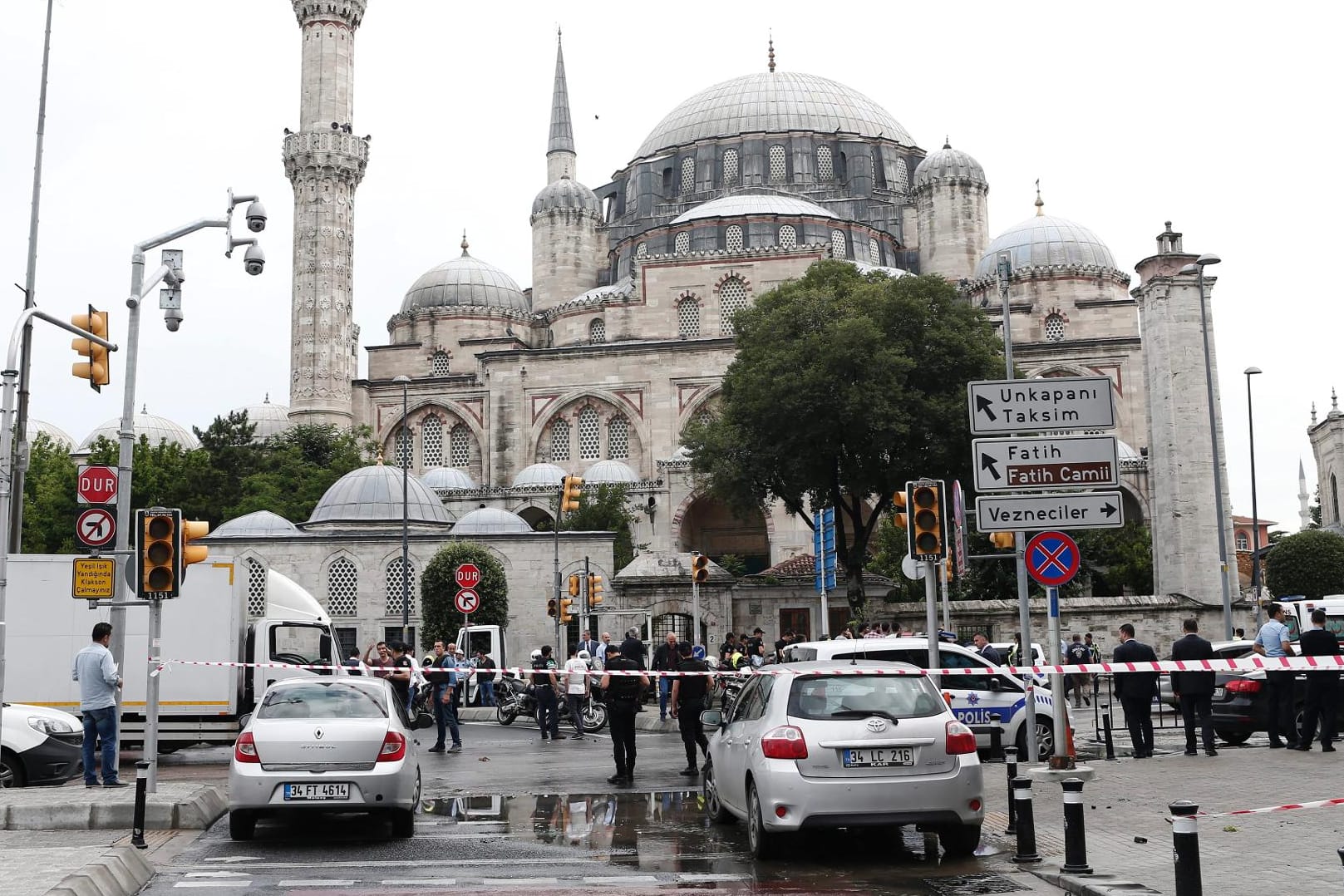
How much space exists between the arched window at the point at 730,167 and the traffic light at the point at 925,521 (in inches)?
2380

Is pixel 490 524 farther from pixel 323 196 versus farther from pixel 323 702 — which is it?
pixel 323 702

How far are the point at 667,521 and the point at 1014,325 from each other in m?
18.7

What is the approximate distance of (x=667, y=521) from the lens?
53.0m

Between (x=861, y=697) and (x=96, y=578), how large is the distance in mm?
9564

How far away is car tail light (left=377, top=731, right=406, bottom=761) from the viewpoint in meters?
10.1

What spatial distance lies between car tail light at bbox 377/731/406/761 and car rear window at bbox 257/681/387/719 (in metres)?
0.33

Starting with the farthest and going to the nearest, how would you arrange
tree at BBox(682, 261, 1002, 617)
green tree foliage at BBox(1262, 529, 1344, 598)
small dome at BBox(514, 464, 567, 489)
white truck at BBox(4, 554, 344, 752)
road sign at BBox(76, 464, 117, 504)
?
small dome at BBox(514, 464, 567, 489), green tree foliage at BBox(1262, 529, 1344, 598), tree at BBox(682, 261, 1002, 617), road sign at BBox(76, 464, 117, 504), white truck at BBox(4, 554, 344, 752)

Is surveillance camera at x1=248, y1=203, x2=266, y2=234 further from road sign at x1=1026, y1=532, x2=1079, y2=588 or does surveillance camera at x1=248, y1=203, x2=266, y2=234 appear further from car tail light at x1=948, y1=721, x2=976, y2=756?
car tail light at x1=948, y1=721, x2=976, y2=756

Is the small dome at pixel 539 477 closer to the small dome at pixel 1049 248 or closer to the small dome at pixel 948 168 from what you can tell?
the small dome at pixel 1049 248

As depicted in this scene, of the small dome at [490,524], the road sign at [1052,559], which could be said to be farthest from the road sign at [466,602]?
the small dome at [490,524]

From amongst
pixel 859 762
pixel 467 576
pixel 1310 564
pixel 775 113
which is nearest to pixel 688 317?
pixel 775 113

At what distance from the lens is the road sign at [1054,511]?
12.2 m

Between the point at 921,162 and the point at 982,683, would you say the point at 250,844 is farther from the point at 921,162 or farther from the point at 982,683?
the point at 921,162

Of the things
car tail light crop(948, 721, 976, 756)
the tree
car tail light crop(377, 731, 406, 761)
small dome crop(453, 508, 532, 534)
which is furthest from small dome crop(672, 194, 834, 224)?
car tail light crop(948, 721, 976, 756)
